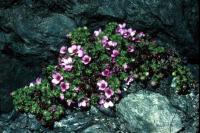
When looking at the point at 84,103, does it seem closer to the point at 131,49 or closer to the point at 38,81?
the point at 38,81

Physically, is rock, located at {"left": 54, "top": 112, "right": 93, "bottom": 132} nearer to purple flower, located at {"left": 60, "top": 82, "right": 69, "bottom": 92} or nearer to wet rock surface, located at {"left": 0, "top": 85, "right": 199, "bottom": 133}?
wet rock surface, located at {"left": 0, "top": 85, "right": 199, "bottom": 133}

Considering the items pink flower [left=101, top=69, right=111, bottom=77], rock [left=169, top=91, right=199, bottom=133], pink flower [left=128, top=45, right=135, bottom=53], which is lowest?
rock [left=169, top=91, right=199, bottom=133]

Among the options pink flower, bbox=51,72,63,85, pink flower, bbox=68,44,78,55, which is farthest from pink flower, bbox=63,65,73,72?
pink flower, bbox=68,44,78,55

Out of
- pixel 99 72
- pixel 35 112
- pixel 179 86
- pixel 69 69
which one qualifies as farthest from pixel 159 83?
pixel 35 112

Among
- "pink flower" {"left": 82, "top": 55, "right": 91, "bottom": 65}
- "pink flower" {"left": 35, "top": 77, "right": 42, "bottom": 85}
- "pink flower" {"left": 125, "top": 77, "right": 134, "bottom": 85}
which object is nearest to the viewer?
"pink flower" {"left": 82, "top": 55, "right": 91, "bottom": 65}

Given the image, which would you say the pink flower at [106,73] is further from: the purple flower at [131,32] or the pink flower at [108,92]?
the purple flower at [131,32]

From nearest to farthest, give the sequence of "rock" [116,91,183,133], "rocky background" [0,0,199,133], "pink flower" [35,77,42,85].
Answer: "rock" [116,91,183,133], "rocky background" [0,0,199,133], "pink flower" [35,77,42,85]

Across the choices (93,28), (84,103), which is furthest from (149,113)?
(93,28)
